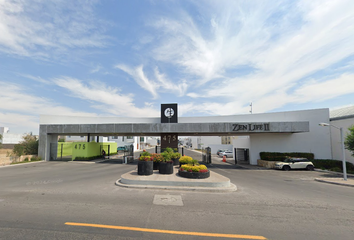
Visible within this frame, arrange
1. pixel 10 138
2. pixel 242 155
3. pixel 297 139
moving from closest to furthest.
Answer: pixel 297 139
pixel 242 155
pixel 10 138

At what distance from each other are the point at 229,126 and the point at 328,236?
1927 centimetres

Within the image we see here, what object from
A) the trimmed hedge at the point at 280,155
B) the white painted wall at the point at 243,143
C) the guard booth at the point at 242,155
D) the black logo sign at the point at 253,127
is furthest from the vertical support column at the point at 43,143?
the trimmed hedge at the point at 280,155

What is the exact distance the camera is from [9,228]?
5266 mm

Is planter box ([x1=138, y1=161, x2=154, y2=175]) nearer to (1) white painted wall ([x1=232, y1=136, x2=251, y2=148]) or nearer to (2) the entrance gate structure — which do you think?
(2) the entrance gate structure

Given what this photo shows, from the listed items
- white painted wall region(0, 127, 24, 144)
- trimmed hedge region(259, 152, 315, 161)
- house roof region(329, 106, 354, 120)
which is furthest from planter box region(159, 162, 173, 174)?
white painted wall region(0, 127, 24, 144)

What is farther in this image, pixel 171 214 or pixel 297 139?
pixel 297 139

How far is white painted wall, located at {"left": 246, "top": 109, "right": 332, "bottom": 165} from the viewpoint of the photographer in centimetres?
2389

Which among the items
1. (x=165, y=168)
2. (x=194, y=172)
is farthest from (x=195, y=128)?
(x=194, y=172)

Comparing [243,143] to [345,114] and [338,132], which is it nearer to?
[338,132]

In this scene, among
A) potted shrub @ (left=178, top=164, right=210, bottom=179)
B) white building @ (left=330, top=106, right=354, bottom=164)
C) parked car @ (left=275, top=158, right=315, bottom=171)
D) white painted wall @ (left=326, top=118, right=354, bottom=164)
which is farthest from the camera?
white painted wall @ (left=326, top=118, right=354, bottom=164)

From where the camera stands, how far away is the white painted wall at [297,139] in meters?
23.9

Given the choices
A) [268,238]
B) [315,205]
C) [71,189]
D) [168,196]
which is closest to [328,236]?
[268,238]

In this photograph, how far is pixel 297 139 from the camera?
25.2 m

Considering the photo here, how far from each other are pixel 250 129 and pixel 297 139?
7.76 m
